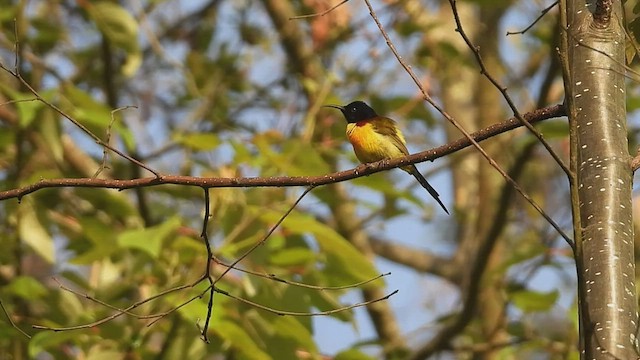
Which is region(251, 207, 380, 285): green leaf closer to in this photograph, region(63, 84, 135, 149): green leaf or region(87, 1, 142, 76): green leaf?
region(63, 84, 135, 149): green leaf

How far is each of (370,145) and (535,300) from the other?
97 centimetres

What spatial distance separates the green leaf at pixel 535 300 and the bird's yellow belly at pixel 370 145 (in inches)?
32.2

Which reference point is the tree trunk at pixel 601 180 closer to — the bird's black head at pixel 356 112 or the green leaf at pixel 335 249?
the green leaf at pixel 335 249

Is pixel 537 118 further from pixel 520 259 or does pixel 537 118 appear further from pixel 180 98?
pixel 180 98

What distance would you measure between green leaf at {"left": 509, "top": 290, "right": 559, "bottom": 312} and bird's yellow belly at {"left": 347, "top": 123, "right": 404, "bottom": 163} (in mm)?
818

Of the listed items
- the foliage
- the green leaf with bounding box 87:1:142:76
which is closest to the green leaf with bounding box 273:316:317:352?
the foliage

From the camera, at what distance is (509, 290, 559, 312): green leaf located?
4.15 metres

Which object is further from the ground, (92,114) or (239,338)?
(92,114)

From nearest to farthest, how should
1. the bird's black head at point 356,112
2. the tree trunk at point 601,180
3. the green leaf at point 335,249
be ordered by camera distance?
1. the tree trunk at point 601,180
2. the green leaf at point 335,249
3. the bird's black head at point 356,112

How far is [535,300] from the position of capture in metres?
4.16

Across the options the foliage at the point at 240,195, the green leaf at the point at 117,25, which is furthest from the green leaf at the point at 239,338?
the green leaf at the point at 117,25

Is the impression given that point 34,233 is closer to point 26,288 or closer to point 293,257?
point 26,288

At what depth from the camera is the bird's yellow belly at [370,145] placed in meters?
4.19

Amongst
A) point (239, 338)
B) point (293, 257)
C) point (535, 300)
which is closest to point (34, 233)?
point (293, 257)
